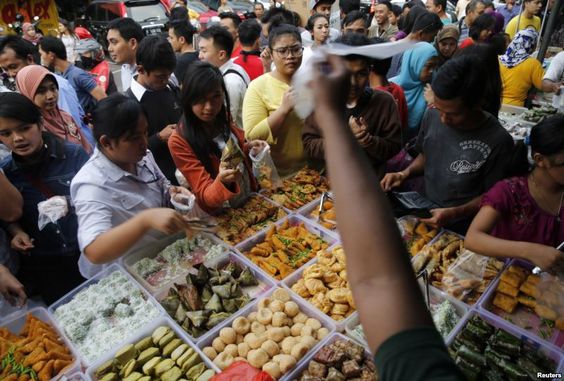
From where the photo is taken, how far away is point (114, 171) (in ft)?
6.88

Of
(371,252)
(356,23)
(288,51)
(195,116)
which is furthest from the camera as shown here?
(356,23)

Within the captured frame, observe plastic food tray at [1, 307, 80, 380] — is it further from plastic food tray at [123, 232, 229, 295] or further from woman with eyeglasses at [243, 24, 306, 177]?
woman with eyeglasses at [243, 24, 306, 177]

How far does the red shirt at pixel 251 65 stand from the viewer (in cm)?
471

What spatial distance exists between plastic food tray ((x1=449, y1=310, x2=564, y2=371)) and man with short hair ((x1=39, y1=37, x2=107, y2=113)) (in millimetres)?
4201

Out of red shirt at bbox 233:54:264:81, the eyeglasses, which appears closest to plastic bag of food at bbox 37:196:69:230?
the eyeglasses

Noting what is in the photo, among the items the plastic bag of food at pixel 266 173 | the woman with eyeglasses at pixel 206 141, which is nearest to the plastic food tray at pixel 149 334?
the woman with eyeglasses at pixel 206 141

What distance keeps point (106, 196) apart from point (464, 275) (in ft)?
6.93

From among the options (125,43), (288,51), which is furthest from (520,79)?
(125,43)

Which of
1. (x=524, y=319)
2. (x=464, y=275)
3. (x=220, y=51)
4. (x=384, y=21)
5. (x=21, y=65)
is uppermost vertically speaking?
(x=21, y=65)

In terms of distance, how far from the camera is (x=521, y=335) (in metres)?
1.78

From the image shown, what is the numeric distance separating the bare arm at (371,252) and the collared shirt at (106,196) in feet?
5.17

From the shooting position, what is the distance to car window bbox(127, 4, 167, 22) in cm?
1203

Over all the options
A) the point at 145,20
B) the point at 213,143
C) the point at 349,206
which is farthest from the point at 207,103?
the point at 145,20

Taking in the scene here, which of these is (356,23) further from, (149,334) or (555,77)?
(149,334)
